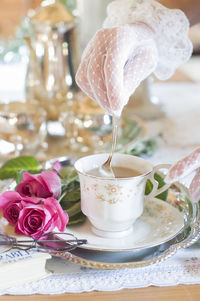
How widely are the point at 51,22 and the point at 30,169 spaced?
436 mm

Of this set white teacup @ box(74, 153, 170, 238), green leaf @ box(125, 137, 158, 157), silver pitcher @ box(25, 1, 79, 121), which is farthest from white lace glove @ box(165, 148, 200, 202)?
silver pitcher @ box(25, 1, 79, 121)

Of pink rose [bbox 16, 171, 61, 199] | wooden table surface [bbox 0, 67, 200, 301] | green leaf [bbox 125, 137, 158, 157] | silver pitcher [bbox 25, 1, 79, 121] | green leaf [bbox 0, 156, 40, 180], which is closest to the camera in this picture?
wooden table surface [bbox 0, 67, 200, 301]

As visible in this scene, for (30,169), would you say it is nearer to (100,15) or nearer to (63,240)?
(63,240)

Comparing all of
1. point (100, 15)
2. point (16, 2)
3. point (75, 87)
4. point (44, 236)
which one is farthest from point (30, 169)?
point (16, 2)

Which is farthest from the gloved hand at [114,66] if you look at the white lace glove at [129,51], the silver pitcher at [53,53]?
the silver pitcher at [53,53]

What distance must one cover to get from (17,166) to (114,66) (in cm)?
25

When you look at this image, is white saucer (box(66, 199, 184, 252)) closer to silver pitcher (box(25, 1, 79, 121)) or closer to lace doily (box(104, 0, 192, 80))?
lace doily (box(104, 0, 192, 80))

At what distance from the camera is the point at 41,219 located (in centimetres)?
52

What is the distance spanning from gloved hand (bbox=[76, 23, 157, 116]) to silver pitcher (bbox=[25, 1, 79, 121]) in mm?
450

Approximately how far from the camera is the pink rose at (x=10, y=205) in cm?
54

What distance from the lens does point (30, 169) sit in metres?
0.69

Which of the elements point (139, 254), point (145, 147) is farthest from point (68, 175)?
point (145, 147)

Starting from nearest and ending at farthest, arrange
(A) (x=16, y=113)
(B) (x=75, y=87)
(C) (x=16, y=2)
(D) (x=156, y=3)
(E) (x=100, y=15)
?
(D) (x=156, y=3), (A) (x=16, y=113), (B) (x=75, y=87), (E) (x=100, y=15), (C) (x=16, y=2)

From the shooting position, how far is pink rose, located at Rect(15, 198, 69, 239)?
1.70ft
